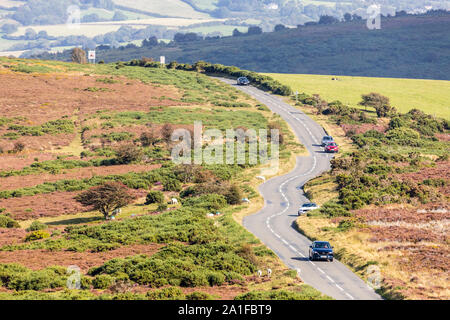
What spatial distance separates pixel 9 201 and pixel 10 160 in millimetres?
18076

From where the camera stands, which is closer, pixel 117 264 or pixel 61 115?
pixel 117 264

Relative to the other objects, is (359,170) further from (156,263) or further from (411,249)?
(156,263)

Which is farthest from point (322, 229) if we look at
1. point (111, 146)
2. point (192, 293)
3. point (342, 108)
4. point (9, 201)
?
point (342, 108)

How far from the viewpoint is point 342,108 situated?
10150 cm

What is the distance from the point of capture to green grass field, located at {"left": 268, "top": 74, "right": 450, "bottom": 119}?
110 meters

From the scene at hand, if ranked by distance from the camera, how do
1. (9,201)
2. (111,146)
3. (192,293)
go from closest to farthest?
(192,293) < (9,201) < (111,146)

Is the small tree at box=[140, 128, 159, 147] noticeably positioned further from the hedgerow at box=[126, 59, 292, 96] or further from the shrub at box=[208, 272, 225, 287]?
the shrub at box=[208, 272, 225, 287]

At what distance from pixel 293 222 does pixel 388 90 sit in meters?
80.9

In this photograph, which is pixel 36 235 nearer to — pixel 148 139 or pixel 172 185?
pixel 172 185

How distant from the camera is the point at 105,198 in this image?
168ft

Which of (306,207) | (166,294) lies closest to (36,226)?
(166,294)

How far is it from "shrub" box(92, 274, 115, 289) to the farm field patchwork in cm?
7

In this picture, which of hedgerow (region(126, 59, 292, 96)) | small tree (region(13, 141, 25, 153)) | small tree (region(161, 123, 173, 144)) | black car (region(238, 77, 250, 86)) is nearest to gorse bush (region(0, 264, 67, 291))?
small tree (region(13, 141, 25, 153))

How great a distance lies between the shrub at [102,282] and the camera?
31875 millimetres
